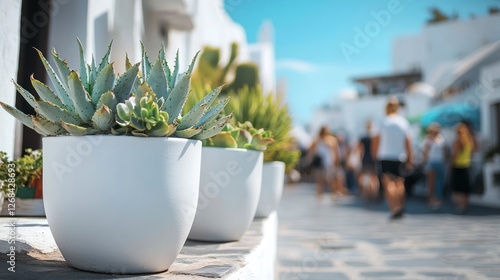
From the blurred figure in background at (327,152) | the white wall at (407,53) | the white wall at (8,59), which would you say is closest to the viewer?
the white wall at (8,59)

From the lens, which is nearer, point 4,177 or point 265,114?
point 4,177

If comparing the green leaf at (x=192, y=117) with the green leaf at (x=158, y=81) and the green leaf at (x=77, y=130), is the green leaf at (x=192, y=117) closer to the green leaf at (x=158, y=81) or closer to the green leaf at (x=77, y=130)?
the green leaf at (x=158, y=81)

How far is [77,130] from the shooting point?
2.15 meters

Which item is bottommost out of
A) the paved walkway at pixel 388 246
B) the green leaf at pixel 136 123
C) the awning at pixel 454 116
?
the paved walkway at pixel 388 246

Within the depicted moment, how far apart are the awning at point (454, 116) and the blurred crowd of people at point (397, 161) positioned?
4.19 feet

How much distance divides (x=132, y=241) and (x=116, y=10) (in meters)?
4.07

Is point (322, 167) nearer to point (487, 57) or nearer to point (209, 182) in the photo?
point (487, 57)

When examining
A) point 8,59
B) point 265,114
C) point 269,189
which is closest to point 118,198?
point 8,59

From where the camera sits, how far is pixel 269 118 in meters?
5.00

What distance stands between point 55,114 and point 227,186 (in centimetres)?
122

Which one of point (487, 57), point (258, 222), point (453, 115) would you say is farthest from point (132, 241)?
point (487, 57)

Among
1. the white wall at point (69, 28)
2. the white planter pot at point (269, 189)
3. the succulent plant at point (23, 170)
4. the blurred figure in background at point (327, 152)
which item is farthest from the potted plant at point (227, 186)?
the blurred figure in background at point (327, 152)

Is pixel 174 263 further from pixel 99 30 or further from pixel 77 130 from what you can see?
pixel 99 30

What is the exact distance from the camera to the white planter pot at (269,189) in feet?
15.4
